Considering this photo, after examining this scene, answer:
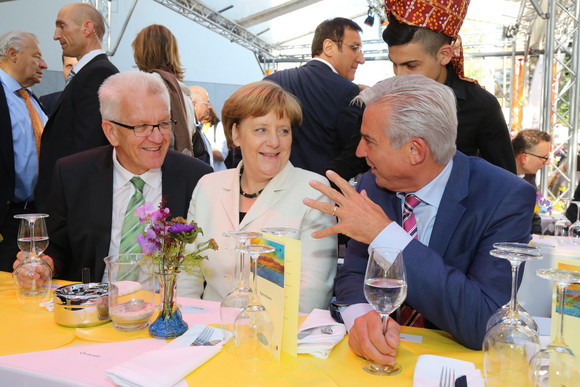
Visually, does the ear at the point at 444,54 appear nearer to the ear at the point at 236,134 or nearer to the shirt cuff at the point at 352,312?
the ear at the point at 236,134

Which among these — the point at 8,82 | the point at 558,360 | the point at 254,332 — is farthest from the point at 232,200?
the point at 8,82

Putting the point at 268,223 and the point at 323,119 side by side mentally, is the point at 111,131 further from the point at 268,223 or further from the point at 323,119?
the point at 323,119

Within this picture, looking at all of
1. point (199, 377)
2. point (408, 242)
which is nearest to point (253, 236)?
point (199, 377)

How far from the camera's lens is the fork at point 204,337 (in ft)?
4.83

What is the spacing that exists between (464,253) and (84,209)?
181 centimetres

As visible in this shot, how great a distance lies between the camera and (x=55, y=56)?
31.5 feet

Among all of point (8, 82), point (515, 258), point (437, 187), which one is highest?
point (8, 82)

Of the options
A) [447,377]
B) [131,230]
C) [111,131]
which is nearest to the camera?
[447,377]

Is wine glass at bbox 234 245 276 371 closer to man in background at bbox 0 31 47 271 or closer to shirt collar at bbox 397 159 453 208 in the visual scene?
shirt collar at bbox 397 159 453 208

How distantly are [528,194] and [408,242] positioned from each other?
A: 0.48m

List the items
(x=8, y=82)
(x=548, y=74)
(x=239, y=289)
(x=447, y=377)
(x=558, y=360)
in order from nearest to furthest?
(x=558, y=360) → (x=447, y=377) → (x=239, y=289) → (x=8, y=82) → (x=548, y=74)

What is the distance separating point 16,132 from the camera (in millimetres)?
3402

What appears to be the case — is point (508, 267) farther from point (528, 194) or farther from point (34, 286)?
point (34, 286)

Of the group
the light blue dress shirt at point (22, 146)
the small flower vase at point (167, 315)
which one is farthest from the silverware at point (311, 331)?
the light blue dress shirt at point (22, 146)
